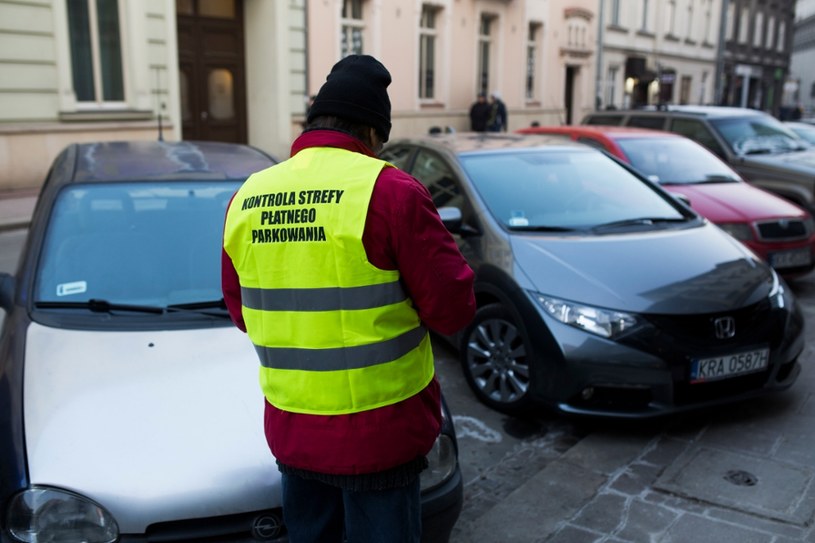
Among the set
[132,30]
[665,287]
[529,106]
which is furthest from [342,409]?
[529,106]

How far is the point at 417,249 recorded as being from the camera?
1872 millimetres

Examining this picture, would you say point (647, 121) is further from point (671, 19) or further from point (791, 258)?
Answer: point (671, 19)

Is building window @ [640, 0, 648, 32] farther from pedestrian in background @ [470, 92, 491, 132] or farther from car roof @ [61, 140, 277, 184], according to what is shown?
car roof @ [61, 140, 277, 184]

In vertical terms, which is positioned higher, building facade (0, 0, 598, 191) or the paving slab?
building facade (0, 0, 598, 191)

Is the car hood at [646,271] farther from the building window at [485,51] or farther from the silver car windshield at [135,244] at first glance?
the building window at [485,51]

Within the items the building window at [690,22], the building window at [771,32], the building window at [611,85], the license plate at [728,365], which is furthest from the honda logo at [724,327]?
the building window at [771,32]

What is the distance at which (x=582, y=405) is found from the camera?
4.19 m

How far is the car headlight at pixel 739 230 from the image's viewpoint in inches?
274

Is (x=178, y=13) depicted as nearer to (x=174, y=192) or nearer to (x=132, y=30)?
(x=132, y=30)

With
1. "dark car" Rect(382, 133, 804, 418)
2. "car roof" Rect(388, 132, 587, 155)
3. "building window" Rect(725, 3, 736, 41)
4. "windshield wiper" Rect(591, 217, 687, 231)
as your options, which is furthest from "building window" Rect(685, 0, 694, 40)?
"windshield wiper" Rect(591, 217, 687, 231)

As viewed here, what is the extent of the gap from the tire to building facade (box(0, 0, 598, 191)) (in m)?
7.66

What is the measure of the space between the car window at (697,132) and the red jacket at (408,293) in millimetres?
8758

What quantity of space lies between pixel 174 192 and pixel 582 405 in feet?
7.86

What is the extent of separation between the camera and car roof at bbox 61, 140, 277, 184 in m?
3.97
